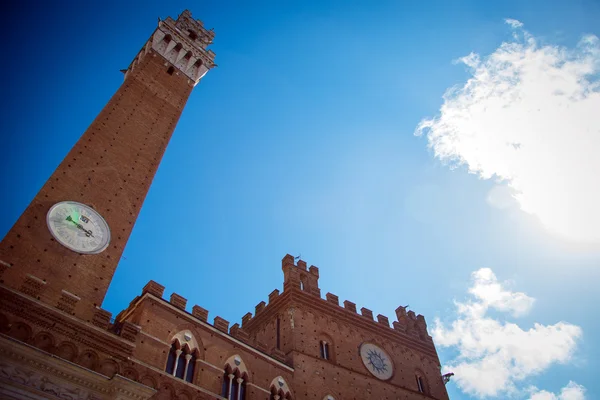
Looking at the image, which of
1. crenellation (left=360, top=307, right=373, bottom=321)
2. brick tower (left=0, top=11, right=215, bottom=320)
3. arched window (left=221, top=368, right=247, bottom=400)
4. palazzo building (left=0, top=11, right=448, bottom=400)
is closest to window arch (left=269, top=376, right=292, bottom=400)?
palazzo building (left=0, top=11, right=448, bottom=400)

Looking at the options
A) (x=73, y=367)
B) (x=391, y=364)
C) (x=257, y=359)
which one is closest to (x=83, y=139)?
(x=73, y=367)

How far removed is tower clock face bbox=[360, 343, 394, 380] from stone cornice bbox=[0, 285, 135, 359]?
1228 centimetres

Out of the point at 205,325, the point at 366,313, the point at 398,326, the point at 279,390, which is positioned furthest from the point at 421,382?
the point at 205,325

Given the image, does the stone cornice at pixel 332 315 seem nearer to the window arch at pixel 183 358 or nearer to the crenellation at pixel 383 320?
the crenellation at pixel 383 320

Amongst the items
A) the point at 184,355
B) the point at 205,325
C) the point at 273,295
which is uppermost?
the point at 273,295

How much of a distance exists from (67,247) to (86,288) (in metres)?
1.48

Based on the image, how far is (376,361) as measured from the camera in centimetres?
2364

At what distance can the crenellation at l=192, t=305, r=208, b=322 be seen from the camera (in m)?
18.3

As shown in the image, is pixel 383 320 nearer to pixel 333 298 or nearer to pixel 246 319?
pixel 333 298

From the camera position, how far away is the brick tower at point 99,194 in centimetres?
1419

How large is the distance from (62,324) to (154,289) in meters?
4.15

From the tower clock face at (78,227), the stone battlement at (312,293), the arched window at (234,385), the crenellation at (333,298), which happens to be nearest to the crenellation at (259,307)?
the stone battlement at (312,293)

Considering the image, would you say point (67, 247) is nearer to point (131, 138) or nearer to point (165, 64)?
point (131, 138)

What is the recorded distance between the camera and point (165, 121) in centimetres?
2264
